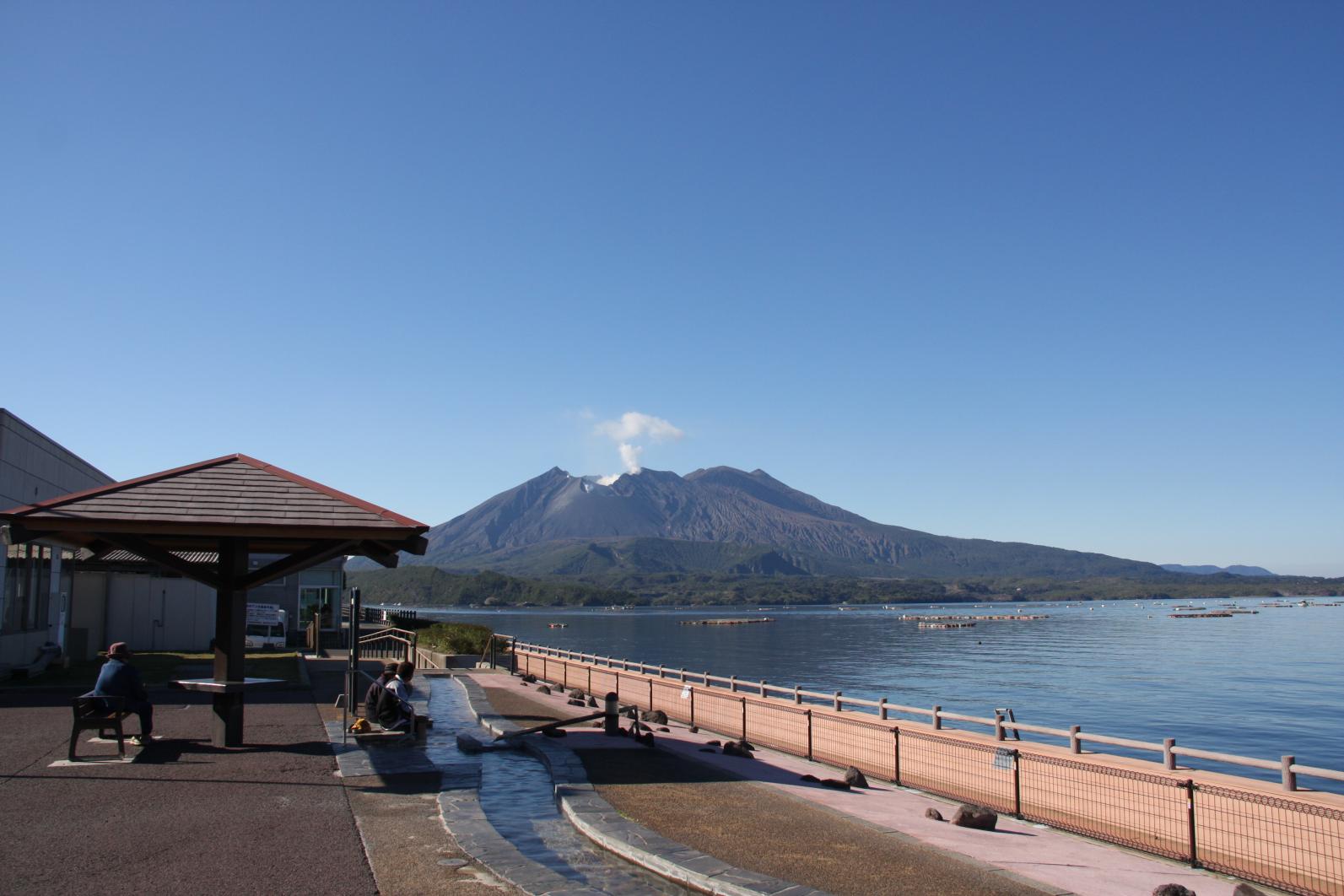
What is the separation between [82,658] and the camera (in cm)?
2733

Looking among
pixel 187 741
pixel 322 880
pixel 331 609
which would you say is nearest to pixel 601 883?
pixel 322 880

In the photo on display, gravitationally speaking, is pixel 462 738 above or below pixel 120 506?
below

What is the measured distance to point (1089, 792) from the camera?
14031mm

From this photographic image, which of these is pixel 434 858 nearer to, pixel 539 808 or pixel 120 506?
pixel 539 808

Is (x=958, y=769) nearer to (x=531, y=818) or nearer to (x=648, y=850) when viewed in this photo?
(x=531, y=818)

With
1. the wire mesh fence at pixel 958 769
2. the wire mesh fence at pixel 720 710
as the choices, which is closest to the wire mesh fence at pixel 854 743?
the wire mesh fence at pixel 958 769

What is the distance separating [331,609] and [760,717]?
114ft

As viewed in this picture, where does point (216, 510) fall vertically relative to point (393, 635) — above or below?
above

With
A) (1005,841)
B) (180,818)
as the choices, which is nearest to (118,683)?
(180,818)

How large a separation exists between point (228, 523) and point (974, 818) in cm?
978

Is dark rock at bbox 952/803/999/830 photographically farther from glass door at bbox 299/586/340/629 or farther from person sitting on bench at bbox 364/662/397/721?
glass door at bbox 299/586/340/629

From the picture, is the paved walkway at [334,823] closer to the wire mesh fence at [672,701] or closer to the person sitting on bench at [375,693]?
the person sitting on bench at [375,693]

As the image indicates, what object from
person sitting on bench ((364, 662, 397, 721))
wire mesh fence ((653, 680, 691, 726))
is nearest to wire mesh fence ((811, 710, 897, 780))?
wire mesh fence ((653, 680, 691, 726))

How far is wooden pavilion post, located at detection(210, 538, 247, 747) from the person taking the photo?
41.9 feet
